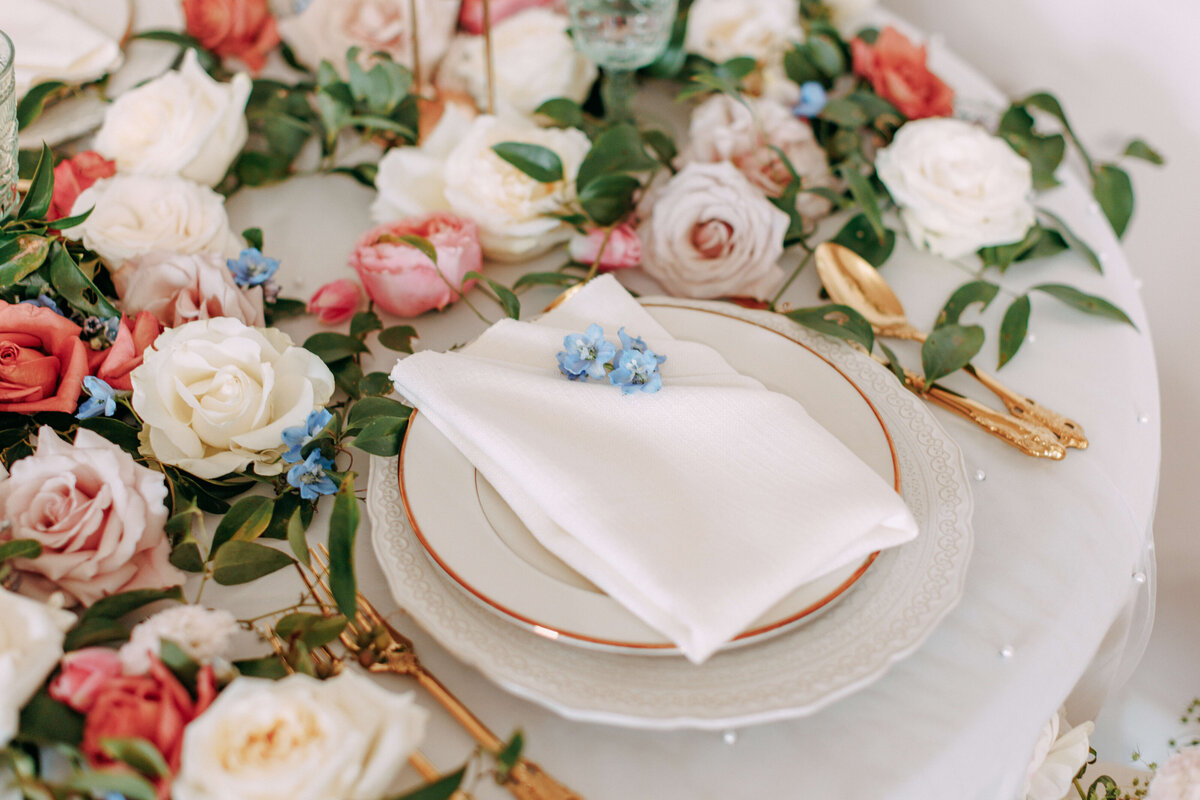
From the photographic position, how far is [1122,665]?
2.87 feet

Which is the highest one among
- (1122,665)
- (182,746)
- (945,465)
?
(945,465)

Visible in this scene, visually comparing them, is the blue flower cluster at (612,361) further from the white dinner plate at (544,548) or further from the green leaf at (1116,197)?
the green leaf at (1116,197)

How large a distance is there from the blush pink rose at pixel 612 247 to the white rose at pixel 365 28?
44 centimetres

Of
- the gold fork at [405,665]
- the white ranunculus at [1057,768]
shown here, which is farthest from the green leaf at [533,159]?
the white ranunculus at [1057,768]

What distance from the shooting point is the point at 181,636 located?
48cm

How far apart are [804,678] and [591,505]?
0.16m

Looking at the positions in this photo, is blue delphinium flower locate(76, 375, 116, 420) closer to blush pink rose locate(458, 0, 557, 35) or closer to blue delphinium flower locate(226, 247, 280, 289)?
blue delphinium flower locate(226, 247, 280, 289)

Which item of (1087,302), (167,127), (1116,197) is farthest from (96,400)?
(1116,197)

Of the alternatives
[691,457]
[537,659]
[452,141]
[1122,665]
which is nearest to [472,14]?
[452,141]

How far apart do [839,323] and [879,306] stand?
0.11m

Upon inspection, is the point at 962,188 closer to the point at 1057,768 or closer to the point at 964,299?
the point at 964,299

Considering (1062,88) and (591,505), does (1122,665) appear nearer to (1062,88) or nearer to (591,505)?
(591,505)

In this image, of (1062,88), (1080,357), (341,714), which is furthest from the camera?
(1062,88)

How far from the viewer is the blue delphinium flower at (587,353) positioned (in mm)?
646
